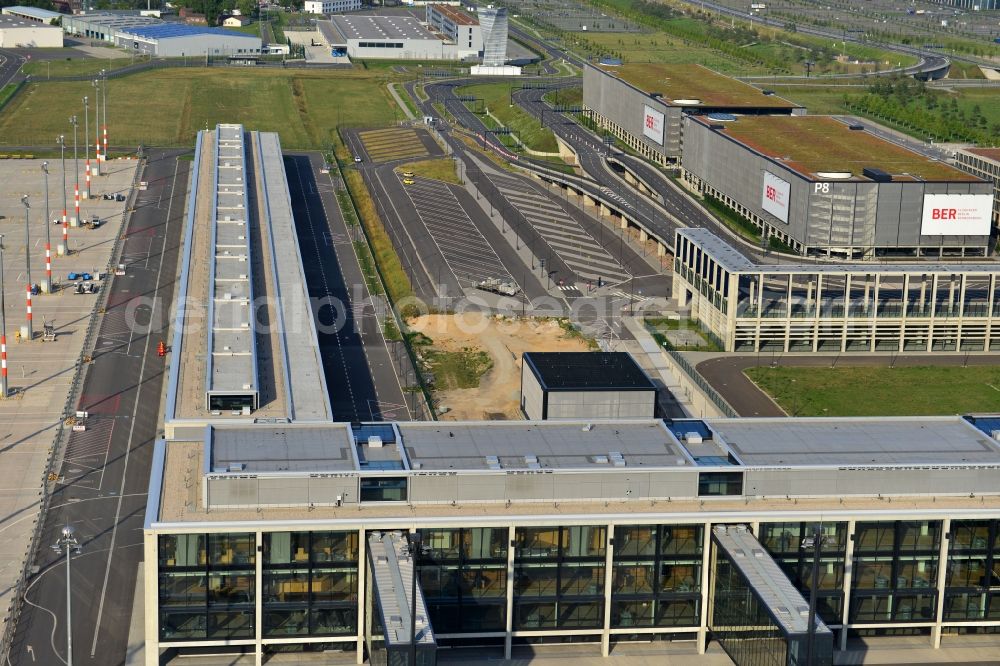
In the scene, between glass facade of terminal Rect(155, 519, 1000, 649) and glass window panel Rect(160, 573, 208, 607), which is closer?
glass window panel Rect(160, 573, 208, 607)

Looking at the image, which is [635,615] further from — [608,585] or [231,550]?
[231,550]

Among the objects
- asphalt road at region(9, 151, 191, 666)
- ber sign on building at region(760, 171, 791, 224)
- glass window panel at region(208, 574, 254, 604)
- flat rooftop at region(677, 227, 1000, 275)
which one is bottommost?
asphalt road at region(9, 151, 191, 666)

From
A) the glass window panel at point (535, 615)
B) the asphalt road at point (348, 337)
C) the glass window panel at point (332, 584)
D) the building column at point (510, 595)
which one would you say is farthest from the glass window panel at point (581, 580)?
the asphalt road at point (348, 337)

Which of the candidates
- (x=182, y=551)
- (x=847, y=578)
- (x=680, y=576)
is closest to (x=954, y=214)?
(x=847, y=578)

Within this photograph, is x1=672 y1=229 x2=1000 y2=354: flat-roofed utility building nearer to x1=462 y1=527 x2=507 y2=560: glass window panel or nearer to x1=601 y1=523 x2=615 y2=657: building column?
x1=601 y1=523 x2=615 y2=657: building column

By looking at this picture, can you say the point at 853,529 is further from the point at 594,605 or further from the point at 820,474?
the point at 594,605

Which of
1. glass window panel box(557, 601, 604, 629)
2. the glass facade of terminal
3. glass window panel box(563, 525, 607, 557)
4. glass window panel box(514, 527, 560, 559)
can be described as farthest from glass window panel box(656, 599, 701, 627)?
glass window panel box(514, 527, 560, 559)

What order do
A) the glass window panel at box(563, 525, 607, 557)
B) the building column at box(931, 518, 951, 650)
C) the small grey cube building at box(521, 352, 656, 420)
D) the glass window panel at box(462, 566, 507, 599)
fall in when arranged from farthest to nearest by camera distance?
the small grey cube building at box(521, 352, 656, 420) → the building column at box(931, 518, 951, 650) → the glass window panel at box(563, 525, 607, 557) → the glass window panel at box(462, 566, 507, 599)
